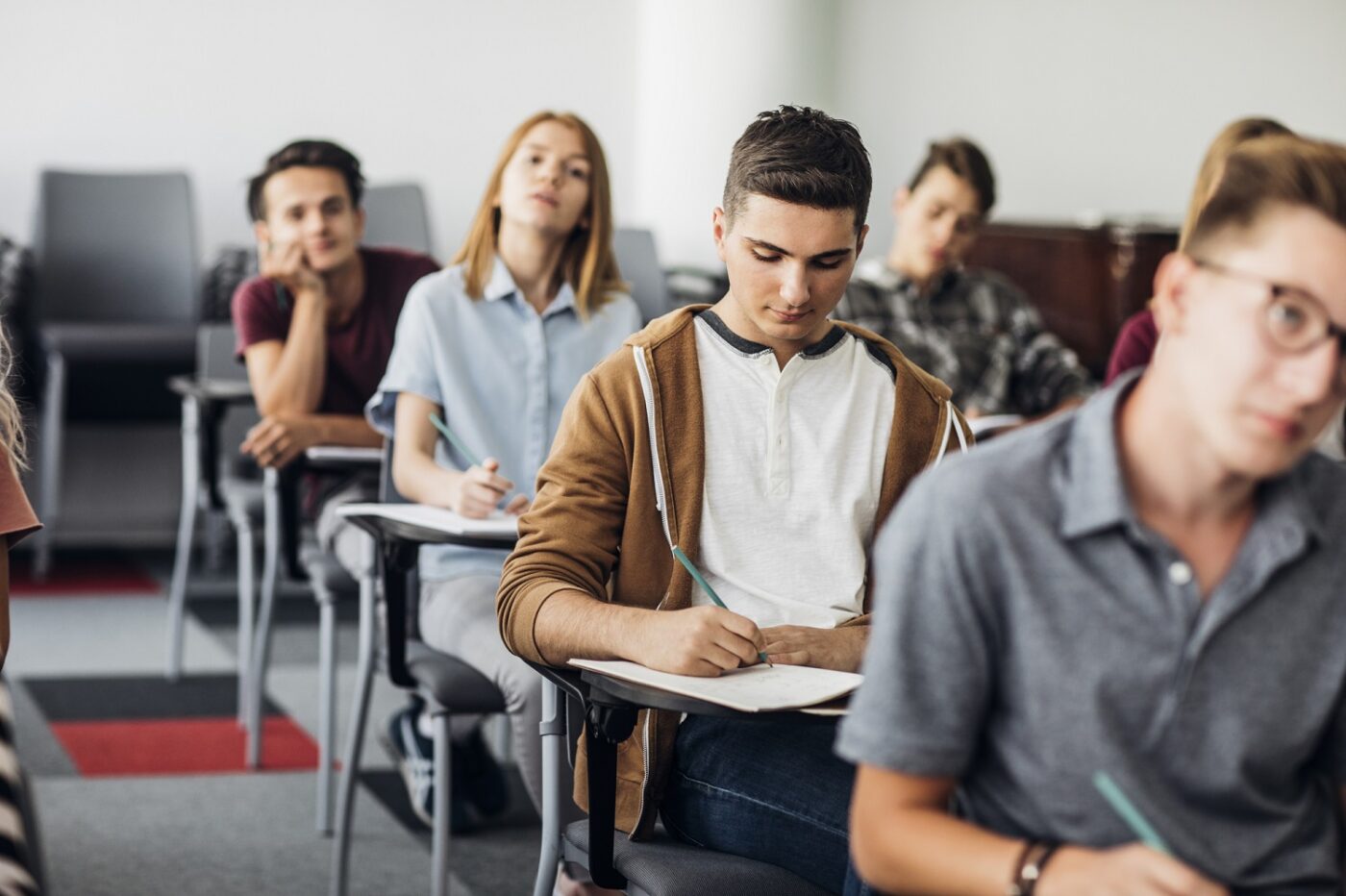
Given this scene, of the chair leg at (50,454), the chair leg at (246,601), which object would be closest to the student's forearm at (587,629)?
the chair leg at (246,601)

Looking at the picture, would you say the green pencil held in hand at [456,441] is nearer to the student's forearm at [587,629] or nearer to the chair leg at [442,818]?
the chair leg at [442,818]

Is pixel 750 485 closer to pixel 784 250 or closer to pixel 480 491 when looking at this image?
pixel 784 250

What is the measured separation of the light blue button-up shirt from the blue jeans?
99 centimetres

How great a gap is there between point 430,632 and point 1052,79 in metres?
4.74

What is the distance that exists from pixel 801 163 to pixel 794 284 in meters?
0.12

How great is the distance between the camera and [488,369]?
8.87 feet

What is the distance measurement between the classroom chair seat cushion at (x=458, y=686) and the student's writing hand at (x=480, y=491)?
0.23 m

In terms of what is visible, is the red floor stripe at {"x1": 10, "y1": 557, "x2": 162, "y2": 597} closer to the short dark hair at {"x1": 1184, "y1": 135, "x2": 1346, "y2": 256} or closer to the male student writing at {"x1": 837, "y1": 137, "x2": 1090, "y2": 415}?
the male student writing at {"x1": 837, "y1": 137, "x2": 1090, "y2": 415}

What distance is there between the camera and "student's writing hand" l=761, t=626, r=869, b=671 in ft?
5.22

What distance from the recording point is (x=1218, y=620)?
1.05 m

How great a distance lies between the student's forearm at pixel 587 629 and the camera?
155 centimetres

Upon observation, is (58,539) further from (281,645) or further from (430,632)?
(430,632)

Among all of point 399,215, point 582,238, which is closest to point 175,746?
point 582,238

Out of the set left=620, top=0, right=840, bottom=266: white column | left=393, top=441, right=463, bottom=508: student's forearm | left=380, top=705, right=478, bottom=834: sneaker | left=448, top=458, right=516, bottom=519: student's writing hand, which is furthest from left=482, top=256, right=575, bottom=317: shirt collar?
left=620, top=0, right=840, bottom=266: white column
